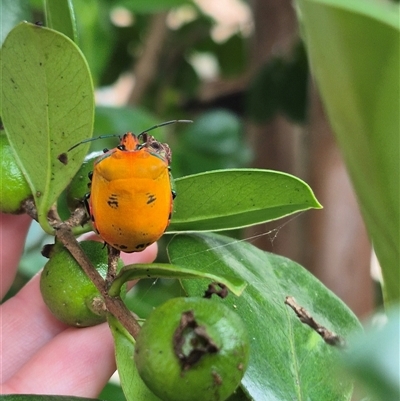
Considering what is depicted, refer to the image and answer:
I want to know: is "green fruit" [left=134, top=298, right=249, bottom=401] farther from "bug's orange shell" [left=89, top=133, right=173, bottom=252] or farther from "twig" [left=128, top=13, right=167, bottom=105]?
A: "twig" [left=128, top=13, right=167, bottom=105]

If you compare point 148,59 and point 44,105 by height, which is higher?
point 44,105

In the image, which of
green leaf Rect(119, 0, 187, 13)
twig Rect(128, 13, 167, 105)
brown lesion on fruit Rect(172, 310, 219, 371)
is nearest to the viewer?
brown lesion on fruit Rect(172, 310, 219, 371)

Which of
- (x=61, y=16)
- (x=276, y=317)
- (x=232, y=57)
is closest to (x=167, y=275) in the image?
(x=276, y=317)

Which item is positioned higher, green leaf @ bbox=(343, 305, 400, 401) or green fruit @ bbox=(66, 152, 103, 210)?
green leaf @ bbox=(343, 305, 400, 401)

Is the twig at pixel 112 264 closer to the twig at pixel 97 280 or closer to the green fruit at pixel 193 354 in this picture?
the twig at pixel 97 280

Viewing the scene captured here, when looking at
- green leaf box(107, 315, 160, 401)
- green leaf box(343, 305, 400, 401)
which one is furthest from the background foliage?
green leaf box(107, 315, 160, 401)

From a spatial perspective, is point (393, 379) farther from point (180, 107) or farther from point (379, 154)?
point (180, 107)

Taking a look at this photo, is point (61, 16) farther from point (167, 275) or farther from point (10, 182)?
point (167, 275)

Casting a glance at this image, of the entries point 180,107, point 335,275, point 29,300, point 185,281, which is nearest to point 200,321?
point 185,281
